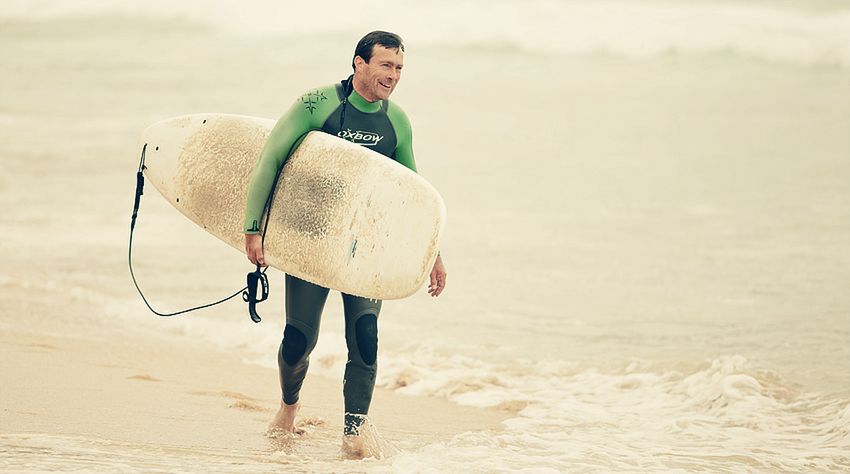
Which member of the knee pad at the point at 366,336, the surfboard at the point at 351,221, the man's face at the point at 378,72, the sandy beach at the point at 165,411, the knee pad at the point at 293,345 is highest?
the man's face at the point at 378,72

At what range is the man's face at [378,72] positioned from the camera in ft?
12.0

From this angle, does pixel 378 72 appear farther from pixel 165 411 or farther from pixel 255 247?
pixel 165 411

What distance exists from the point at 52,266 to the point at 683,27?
15702mm

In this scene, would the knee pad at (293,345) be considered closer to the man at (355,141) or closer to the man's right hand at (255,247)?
the man at (355,141)

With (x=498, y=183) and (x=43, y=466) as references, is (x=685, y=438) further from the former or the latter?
(x=498, y=183)

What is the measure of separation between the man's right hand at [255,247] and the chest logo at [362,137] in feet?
1.50

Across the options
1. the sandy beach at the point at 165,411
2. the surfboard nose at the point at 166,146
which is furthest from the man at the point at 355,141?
the surfboard nose at the point at 166,146

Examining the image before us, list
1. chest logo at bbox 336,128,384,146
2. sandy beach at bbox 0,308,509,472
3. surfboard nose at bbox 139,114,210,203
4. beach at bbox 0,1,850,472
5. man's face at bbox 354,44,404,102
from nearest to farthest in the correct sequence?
sandy beach at bbox 0,308,509,472 → man's face at bbox 354,44,404,102 → chest logo at bbox 336,128,384,146 → surfboard nose at bbox 139,114,210,203 → beach at bbox 0,1,850,472

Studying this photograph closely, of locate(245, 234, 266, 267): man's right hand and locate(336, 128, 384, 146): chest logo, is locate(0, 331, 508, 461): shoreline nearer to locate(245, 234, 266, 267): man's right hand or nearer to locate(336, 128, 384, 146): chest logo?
locate(245, 234, 266, 267): man's right hand

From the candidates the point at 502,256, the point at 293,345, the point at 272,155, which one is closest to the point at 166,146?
the point at 272,155

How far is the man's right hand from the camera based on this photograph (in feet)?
12.1

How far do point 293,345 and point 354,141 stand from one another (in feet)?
2.43

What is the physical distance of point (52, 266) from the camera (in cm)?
802

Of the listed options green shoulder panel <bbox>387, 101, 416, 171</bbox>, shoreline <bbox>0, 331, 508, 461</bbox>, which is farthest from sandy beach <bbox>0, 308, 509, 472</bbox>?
green shoulder panel <bbox>387, 101, 416, 171</bbox>
